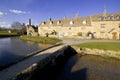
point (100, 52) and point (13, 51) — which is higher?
point (13, 51)

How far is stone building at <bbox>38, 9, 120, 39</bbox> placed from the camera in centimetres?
4441

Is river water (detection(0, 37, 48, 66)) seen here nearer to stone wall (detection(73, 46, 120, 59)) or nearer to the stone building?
stone wall (detection(73, 46, 120, 59))

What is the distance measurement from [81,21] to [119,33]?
44.3 ft

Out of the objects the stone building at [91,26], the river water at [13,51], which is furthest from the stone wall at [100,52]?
the stone building at [91,26]

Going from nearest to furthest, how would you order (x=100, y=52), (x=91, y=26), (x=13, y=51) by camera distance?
(x=100, y=52), (x=13, y=51), (x=91, y=26)

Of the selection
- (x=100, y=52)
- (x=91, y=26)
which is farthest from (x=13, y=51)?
(x=91, y=26)

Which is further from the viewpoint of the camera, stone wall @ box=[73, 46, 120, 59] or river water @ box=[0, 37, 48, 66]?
stone wall @ box=[73, 46, 120, 59]

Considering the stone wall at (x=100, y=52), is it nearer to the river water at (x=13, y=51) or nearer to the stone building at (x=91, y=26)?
the river water at (x=13, y=51)

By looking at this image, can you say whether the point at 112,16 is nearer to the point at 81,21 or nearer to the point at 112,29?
the point at 112,29

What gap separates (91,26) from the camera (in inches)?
1896

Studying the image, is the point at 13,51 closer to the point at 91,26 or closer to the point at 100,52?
the point at 100,52

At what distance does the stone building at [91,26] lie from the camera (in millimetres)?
44406

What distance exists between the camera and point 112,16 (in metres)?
45.1

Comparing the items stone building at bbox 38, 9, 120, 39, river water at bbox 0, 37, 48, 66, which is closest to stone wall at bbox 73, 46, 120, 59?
river water at bbox 0, 37, 48, 66
